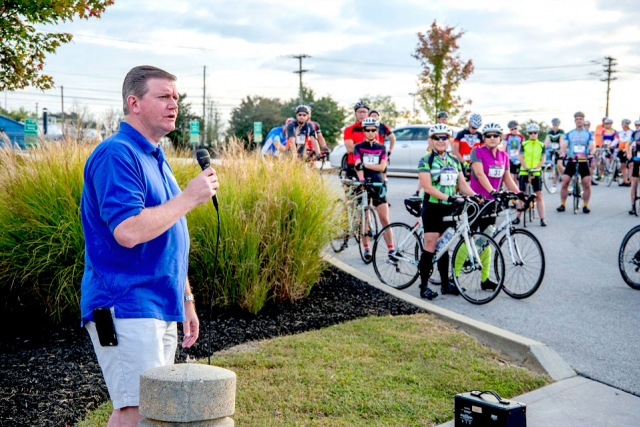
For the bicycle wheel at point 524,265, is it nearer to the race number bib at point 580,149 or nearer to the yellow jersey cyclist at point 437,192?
the yellow jersey cyclist at point 437,192

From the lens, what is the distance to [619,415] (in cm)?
493

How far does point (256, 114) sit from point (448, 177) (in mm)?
48766

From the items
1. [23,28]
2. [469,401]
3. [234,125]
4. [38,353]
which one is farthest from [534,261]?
[234,125]

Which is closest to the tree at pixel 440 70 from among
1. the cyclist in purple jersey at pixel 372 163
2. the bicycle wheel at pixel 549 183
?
the bicycle wheel at pixel 549 183

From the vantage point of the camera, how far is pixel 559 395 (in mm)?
5312

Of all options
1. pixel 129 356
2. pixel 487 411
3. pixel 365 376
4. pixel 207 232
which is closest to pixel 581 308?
pixel 365 376

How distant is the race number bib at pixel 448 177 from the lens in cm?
834

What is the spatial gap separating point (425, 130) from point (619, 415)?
19857 millimetres

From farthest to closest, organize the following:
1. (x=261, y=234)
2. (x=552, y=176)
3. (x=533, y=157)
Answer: (x=552, y=176), (x=533, y=157), (x=261, y=234)

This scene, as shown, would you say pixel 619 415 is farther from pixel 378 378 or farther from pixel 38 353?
pixel 38 353

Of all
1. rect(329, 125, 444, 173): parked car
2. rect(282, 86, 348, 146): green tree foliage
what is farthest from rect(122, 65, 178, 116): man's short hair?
rect(282, 86, 348, 146): green tree foliage

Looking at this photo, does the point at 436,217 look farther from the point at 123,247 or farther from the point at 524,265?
the point at 123,247

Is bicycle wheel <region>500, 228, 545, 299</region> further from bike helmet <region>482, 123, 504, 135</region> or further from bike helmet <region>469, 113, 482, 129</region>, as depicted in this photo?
bike helmet <region>469, 113, 482, 129</region>

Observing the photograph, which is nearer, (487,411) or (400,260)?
(487,411)
